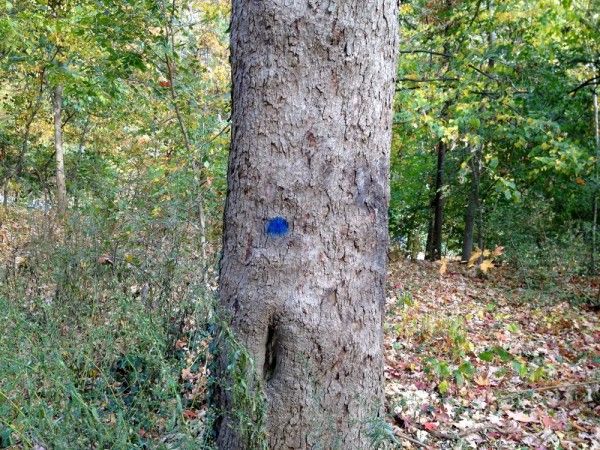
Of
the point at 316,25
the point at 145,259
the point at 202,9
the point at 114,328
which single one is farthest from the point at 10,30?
the point at 316,25

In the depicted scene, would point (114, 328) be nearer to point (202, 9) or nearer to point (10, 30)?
point (10, 30)

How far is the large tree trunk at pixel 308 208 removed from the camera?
1883mm

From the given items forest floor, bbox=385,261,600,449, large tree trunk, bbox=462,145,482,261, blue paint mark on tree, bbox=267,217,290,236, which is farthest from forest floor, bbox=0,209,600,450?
large tree trunk, bbox=462,145,482,261

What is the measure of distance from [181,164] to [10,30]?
2.35m

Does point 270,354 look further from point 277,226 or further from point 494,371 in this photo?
point 494,371

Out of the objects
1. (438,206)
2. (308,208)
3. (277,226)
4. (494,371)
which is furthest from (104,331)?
(438,206)

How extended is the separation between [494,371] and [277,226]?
3243 mm

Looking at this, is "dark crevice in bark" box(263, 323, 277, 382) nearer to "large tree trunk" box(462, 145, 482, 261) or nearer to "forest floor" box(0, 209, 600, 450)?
"forest floor" box(0, 209, 600, 450)

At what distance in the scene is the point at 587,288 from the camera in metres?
8.52

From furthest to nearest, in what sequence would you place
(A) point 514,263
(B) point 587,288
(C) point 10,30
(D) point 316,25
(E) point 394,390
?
1. (A) point 514,263
2. (B) point 587,288
3. (C) point 10,30
4. (E) point 394,390
5. (D) point 316,25

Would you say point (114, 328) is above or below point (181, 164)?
below

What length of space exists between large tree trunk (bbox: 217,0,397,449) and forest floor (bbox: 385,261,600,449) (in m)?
0.92

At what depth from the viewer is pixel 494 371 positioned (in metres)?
4.35

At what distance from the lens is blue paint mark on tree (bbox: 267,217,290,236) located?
189 cm
